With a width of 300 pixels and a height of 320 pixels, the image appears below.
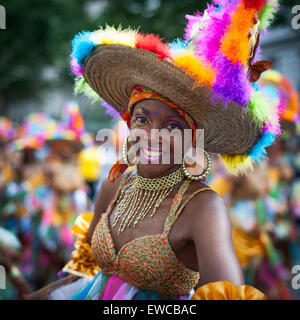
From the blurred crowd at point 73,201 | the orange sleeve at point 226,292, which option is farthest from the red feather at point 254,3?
the blurred crowd at point 73,201

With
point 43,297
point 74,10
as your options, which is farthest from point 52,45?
point 43,297

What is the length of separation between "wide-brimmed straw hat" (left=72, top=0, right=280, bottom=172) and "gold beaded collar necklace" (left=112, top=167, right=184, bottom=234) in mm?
338

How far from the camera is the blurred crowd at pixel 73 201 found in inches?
188

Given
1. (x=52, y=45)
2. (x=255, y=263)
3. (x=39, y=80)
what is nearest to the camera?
(x=255, y=263)

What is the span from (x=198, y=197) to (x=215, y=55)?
2.29 feet

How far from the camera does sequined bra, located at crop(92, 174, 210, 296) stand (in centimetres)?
187

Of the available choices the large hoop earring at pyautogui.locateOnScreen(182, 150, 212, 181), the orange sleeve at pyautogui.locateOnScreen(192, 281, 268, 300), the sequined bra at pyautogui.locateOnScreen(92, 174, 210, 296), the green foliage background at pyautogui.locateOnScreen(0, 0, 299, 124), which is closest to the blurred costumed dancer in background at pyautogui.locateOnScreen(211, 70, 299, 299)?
the large hoop earring at pyautogui.locateOnScreen(182, 150, 212, 181)

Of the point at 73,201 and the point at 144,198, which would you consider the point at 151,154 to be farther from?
the point at 73,201

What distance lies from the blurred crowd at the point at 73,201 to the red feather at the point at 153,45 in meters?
2.80

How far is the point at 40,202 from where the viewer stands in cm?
618

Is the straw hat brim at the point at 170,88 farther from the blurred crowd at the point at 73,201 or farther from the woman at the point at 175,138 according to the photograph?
the blurred crowd at the point at 73,201

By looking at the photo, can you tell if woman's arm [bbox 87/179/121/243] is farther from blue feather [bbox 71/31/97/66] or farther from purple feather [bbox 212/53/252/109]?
purple feather [bbox 212/53/252/109]

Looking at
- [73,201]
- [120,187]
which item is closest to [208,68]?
[120,187]

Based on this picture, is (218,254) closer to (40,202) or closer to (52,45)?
(40,202)
